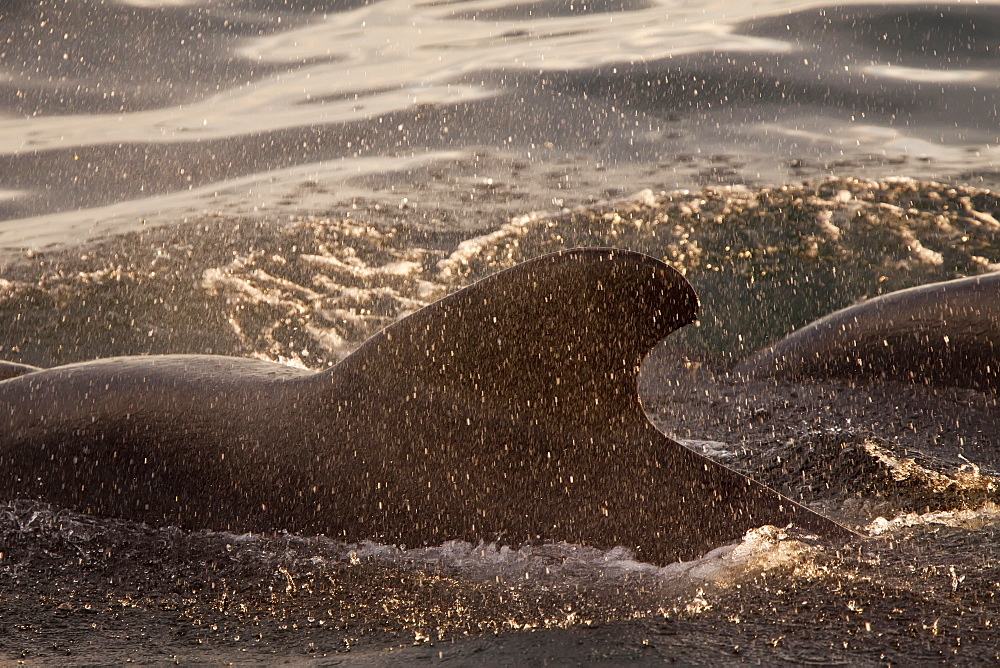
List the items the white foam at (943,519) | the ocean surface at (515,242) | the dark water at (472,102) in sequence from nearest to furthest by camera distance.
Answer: the ocean surface at (515,242) < the white foam at (943,519) < the dark water at (472,102)

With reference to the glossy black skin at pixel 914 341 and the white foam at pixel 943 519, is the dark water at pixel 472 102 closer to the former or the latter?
the glossy black skin at pixel 914 341

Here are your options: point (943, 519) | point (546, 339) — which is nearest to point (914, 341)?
point (943, 519)

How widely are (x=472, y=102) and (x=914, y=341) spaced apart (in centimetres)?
1129

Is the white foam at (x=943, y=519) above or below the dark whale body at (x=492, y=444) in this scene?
below

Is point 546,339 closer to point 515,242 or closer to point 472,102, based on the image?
point 515,242

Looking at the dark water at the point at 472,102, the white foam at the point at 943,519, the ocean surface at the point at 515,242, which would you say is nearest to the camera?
the ocean surface at the point at 515,242

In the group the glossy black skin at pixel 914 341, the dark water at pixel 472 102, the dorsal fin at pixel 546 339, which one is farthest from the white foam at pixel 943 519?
the dark water at pixel 472 102

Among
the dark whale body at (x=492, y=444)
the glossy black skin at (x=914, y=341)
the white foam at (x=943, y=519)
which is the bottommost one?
the white foam at (x=943, y=519)

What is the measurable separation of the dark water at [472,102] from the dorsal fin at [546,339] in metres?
9.29

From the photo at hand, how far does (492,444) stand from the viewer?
4.45 metres

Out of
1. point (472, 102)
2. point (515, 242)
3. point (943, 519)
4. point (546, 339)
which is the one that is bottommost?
point (943, 519)

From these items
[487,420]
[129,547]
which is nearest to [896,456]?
[487,420]

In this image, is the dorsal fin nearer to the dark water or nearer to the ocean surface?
the ocean surface

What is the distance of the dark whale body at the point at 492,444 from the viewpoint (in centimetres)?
424
